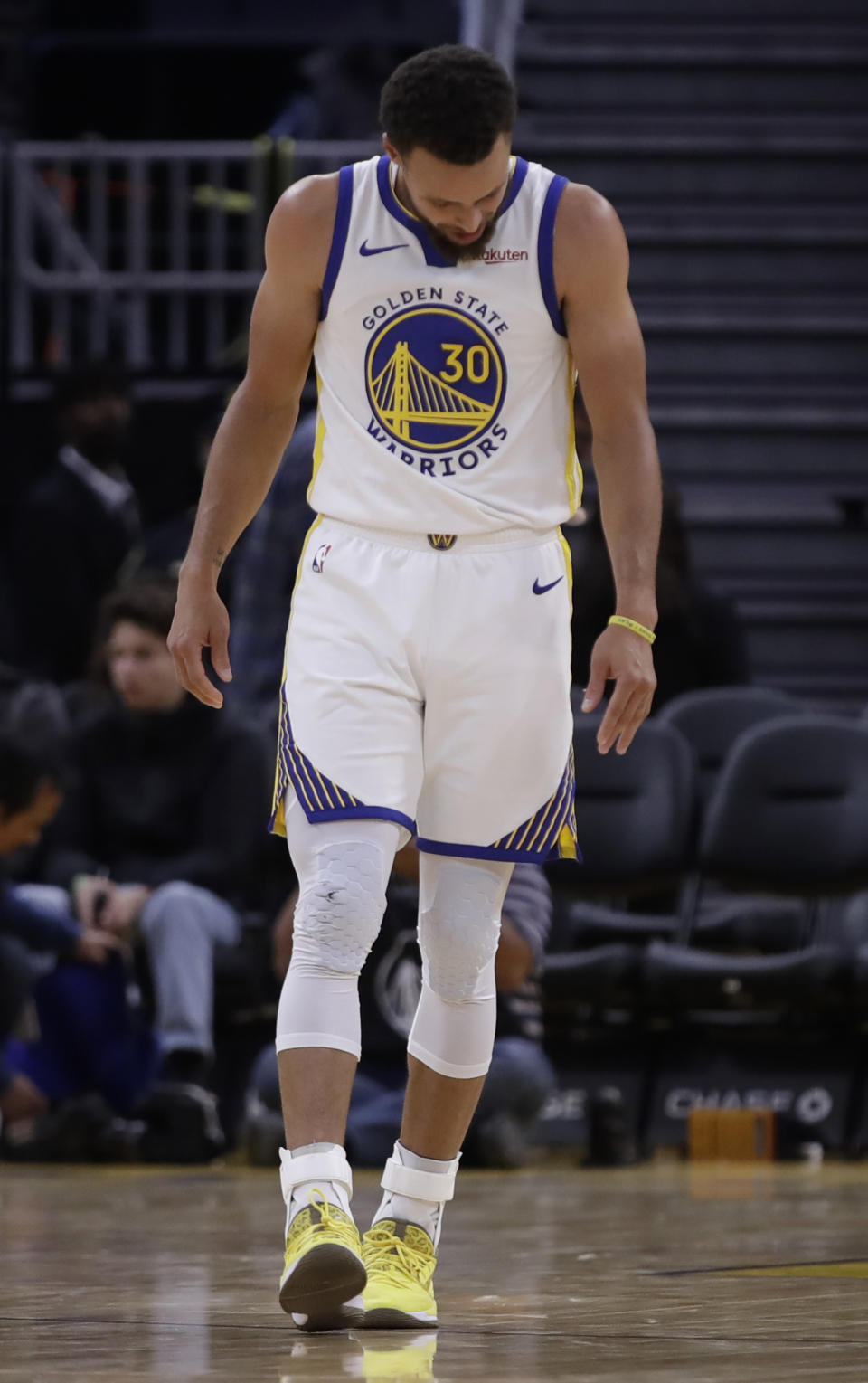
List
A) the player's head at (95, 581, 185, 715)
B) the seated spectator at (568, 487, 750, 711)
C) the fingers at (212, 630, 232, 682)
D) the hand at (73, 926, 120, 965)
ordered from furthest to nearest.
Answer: the seated spectator at (568, 487, 750, 711)
the player's head at (95, 581, 185, 715)
the hand at (73, 926, 120, 965)
the fingers at (212, 630, 232, 682)

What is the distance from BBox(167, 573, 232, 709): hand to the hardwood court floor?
0.80 meters

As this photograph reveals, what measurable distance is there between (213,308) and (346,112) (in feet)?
3.87

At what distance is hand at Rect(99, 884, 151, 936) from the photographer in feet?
20.6

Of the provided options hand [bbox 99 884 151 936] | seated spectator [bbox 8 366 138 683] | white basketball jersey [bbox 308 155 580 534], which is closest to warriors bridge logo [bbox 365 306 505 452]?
white basketball jersey [bbox 308 155 580 534]

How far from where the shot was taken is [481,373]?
3.11m

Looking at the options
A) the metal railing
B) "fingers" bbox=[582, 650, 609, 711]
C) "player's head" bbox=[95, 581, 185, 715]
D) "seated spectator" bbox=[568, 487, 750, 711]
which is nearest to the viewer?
"fingers" bbox=[582, 650, 609, 711]

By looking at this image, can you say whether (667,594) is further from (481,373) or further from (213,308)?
(213,308)

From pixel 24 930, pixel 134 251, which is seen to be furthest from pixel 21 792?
pixel 134 251

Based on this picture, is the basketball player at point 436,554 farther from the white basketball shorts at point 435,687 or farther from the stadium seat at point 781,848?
the stadium seat at point 781,848

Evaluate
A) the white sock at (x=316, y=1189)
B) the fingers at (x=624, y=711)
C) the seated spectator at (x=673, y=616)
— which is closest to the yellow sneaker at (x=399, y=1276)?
the white sock at (x=316, y=1189)

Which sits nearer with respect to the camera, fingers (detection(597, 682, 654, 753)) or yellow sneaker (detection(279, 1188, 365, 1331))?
yellow sneaker (detection(279, 1188, 365, 1331))

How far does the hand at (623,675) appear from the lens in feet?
10.2

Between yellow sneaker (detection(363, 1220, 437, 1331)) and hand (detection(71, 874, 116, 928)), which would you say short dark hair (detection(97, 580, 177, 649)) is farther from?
yellow sneaker (detection(363, 1220, 437, 1331))

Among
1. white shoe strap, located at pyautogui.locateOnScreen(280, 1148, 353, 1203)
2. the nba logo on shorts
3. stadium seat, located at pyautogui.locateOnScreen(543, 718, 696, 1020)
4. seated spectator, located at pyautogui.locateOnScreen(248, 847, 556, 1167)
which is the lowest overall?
seated spectator, located at pyautogui.locateOnScreen(248, 847, 556, 1167)
